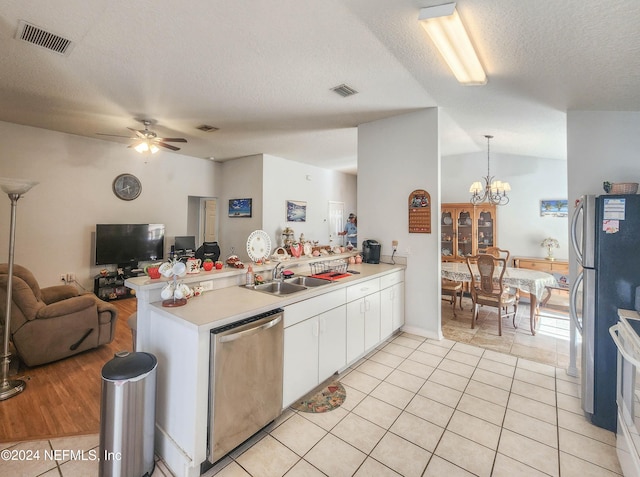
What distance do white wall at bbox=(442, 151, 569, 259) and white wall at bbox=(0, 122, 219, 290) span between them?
21.5ft

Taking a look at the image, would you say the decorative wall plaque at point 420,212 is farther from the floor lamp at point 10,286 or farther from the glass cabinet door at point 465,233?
the floor lamp at point 10,286

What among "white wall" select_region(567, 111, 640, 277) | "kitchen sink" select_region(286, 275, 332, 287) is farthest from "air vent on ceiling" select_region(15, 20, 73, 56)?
"white wall" select_region(567, 111, 640, 277)

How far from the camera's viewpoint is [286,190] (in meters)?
6.67

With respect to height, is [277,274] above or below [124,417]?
above

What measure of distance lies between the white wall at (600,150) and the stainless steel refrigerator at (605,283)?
0.83m

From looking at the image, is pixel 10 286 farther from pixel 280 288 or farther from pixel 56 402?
pixel 280 288

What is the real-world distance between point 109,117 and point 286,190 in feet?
11.6

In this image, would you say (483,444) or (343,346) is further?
(343,346)

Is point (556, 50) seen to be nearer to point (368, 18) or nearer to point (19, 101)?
point (368, 18)

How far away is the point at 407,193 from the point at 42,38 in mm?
3694

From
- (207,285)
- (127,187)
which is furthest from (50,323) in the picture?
(127,187)

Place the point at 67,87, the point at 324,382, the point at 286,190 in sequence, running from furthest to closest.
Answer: the point at 286,190
the point at 67,87
the point at 324,382

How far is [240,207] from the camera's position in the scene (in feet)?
21.4

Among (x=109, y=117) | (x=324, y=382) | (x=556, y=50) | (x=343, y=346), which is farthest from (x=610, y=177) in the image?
(x=109, y=117)
